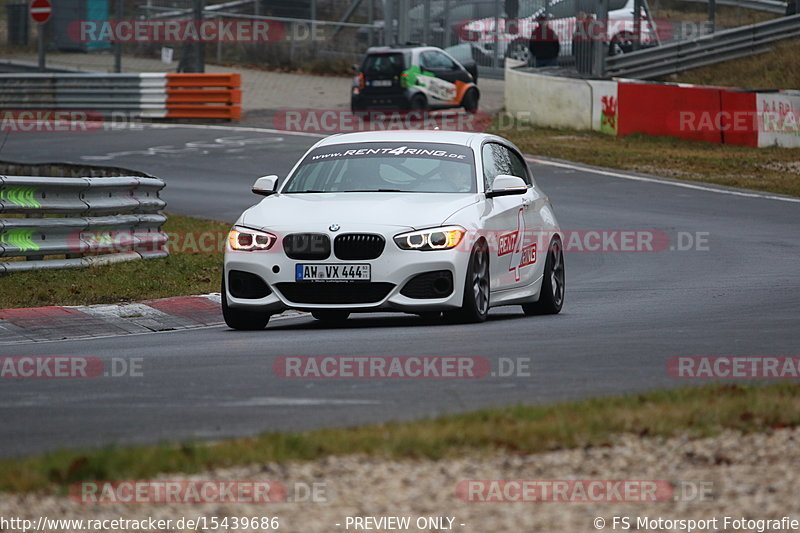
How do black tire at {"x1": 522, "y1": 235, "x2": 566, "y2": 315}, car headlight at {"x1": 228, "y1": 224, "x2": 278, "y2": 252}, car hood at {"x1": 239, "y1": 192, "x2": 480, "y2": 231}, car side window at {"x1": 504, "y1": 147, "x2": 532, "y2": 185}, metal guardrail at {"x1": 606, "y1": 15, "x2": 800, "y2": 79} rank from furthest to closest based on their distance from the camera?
metal guardrail at {"x1": 606, "y1": 15, "x2": 800, "y2": 79}, car side window at {"x1": 504, "y1": 147, "x2": 532, "y2": 185}, black tire at {"x1": 522, "y1": 235, "x2": 566, "y2": 315}, car headlight at {"x1": 228, "y1": 224, "x2": 278, "y2": 252}, car hood at {"x1": 239, "y1": 192, "x2": 480, "y2": 231}

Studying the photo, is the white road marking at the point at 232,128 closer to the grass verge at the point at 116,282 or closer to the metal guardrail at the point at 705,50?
the metal guardrail at the point at 705,50

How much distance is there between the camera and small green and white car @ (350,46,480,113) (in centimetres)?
3628

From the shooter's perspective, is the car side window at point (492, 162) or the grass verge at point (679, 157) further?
the grass verge at point (679, 157)

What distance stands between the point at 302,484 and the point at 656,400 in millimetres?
2248

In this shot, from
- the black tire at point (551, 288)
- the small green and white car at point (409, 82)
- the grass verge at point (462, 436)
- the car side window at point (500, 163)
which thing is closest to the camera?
the grass verge at point (462, 436)

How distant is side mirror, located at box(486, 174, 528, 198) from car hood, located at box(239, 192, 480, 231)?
171mm

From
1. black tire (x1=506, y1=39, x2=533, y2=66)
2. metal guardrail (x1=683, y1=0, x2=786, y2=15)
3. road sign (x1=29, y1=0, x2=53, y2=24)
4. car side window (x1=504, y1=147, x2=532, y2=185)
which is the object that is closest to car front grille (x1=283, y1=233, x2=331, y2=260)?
car side window (x1=504, y1=147, x2=532, y2=185)

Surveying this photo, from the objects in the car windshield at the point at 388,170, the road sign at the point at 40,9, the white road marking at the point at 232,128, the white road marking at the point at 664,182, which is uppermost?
the road sign at the point at 40,9

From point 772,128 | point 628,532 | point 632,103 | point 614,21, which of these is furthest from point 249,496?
point 614,21

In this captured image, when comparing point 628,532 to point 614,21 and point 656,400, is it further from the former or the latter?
point 614,21

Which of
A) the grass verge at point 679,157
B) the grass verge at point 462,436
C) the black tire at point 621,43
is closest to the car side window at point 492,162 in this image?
the grass verge at point 462,436

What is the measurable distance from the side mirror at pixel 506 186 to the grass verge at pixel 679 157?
1393cm

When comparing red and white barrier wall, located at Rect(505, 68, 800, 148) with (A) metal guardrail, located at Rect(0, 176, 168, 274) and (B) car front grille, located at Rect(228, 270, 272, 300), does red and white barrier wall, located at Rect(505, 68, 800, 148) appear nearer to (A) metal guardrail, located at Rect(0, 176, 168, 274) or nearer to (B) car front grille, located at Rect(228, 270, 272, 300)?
(A) metal guardrail, located at Rect(0, 176, 168, 274)

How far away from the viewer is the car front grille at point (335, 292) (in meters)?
10.8
